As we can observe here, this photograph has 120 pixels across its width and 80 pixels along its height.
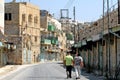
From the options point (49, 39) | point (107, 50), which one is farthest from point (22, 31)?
point (107, 50)

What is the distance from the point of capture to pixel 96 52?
138 feet

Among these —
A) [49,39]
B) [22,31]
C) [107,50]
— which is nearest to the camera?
[107,50]

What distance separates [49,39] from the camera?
409ft

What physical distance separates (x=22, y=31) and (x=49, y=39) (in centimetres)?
3202

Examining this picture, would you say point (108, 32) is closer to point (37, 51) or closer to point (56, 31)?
point (37, 51)


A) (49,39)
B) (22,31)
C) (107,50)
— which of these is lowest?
(49,39)

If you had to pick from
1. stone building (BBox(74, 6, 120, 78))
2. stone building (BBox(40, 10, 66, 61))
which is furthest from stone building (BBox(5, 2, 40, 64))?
stone building (BBox(74, 6, 120, 78))

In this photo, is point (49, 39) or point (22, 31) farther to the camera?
point (49, 39)

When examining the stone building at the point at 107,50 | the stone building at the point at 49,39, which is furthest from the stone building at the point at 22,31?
the stone building at the point at 107,50

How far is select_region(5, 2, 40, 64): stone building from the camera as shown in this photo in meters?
85.7

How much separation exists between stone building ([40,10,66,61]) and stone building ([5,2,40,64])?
994cm

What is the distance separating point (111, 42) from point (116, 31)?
496 cm

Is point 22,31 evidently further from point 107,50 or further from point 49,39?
point 107,50

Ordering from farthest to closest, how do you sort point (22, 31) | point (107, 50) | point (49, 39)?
point (49, 39) → point (22, 31) → point (107, 50)
